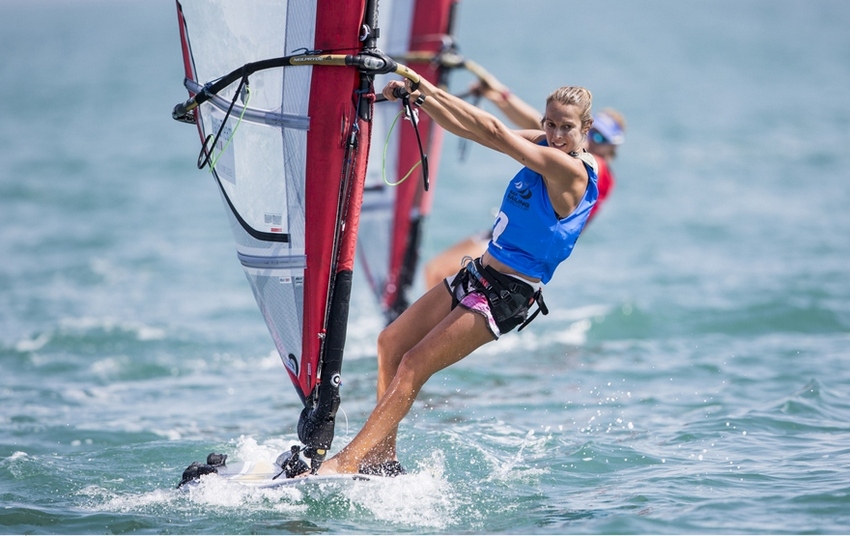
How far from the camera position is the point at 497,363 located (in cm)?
943

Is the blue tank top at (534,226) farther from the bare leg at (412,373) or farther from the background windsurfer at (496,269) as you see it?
the bare leg at (412,373)

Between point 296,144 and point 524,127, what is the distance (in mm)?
2809

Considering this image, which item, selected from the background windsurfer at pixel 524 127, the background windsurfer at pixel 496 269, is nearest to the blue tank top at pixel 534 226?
the background windsurfer at pixel 496 269

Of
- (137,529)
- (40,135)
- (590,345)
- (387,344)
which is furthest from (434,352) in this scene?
(40,135)

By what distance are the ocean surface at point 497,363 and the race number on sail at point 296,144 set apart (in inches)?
32.8

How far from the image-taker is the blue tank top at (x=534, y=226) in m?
5.27

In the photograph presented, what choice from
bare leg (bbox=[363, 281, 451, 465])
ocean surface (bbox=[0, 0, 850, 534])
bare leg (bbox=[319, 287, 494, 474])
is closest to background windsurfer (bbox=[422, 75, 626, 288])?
ocean surface (bbox=[0, 0, 850, 534])

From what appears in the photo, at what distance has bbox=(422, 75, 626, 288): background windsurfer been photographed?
26.0ft

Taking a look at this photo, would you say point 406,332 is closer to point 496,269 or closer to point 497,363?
point 496,269

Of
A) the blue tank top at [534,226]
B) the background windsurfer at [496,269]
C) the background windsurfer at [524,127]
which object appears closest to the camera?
the background windsurfer at [496,269]

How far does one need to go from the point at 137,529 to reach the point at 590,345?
5950mm

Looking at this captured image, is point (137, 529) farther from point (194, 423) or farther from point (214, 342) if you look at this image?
point (214, 342)

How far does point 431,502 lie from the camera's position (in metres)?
5.48

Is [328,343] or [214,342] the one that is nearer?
[328,343]
